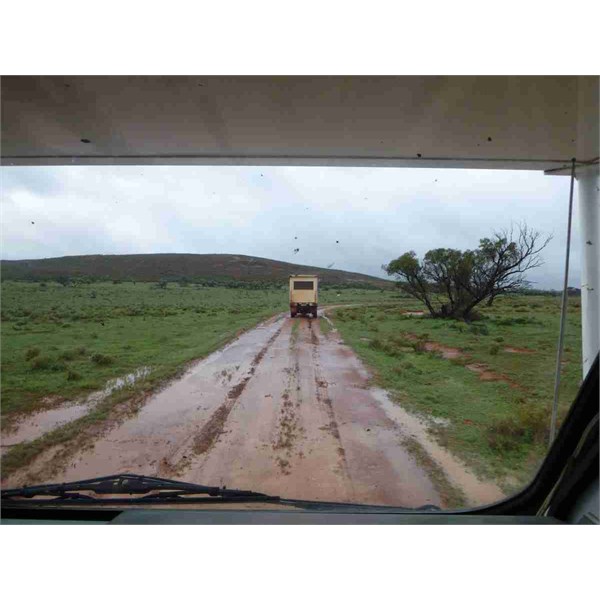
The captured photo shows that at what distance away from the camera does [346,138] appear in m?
2.46

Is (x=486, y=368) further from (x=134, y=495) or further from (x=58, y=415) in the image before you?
(x=58, y=415)

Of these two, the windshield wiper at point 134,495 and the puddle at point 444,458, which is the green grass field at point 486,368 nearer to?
the puddle at point 444,458

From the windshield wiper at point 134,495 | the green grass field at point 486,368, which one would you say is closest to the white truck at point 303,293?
the green grass field at point 486,368

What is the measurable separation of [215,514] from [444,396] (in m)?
1.96

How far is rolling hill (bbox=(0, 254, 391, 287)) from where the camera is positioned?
292 centimetres

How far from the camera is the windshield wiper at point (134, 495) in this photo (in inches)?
66.5

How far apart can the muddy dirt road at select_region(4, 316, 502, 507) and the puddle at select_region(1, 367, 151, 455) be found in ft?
1.06

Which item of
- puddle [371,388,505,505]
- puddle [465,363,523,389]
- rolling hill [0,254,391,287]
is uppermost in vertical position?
rolling hill [0,254,391,287]

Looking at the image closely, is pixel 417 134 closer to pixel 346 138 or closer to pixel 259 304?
pixel 346 138

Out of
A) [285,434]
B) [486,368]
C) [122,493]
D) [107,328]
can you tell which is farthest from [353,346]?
[122,493]

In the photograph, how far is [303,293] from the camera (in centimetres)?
312

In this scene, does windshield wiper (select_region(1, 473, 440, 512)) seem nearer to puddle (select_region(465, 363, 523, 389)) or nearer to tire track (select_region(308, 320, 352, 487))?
tire track (select_region(308, 320, 352, 487))

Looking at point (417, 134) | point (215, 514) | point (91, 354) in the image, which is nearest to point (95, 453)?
point (91, 354)

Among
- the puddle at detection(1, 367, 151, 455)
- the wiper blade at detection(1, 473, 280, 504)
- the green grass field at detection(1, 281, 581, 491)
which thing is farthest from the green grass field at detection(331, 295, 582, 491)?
the puddle at detection(1, 367, 151, 455)
